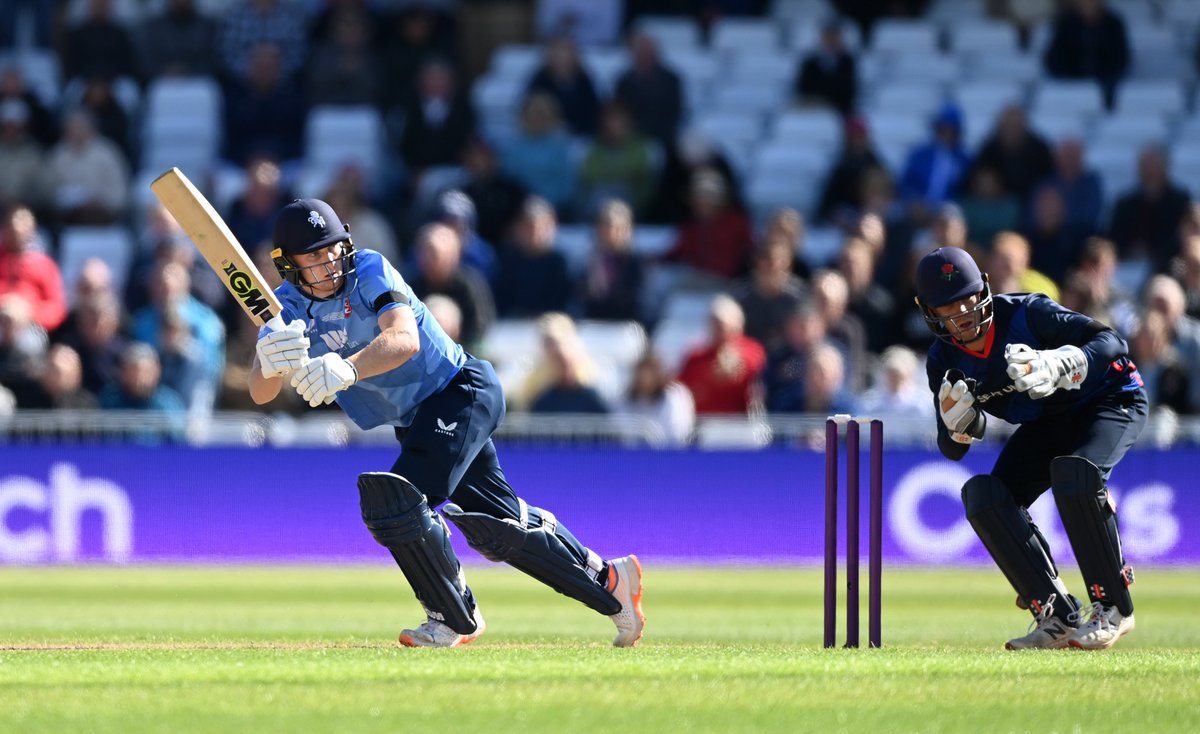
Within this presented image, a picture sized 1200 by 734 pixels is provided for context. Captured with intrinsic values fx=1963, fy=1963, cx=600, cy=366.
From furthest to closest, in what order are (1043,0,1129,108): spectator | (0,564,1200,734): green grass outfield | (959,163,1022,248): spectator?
(1043,0,1129,108): spectator, (959,163,1022,248): spectator, (0,564,1200,734): green grass outfield

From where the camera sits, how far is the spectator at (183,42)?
19594 mm

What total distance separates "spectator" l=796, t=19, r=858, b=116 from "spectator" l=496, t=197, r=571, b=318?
11.3ft

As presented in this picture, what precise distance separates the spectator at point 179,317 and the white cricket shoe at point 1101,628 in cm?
853

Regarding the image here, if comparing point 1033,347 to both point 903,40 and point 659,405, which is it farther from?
point 903,40

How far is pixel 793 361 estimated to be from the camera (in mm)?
14859

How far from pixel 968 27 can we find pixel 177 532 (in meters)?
9.73

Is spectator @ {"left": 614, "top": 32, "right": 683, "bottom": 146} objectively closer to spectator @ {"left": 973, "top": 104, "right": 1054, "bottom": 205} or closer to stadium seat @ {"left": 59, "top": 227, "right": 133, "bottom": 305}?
spectator @ {"left": 973, "top": 104, "right": 1054, "bottom": 205}

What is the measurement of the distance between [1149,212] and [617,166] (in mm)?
4687

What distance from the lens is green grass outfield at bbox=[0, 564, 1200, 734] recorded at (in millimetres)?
6180

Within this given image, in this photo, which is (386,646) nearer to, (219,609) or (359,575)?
(219,609)

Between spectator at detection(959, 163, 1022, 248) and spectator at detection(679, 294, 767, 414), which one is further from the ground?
spectator at detection(959, 163, 1022, 248)

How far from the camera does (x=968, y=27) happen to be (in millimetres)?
19562

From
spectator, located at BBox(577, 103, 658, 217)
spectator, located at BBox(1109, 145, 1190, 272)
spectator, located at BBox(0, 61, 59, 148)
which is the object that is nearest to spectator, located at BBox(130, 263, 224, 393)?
spectator, located at BBox(0, 61, 59, 148)

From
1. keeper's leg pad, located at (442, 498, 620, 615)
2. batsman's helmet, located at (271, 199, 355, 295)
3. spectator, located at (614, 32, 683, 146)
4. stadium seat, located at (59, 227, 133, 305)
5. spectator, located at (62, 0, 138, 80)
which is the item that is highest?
spectator, located at (62, 0, 138, 80)
